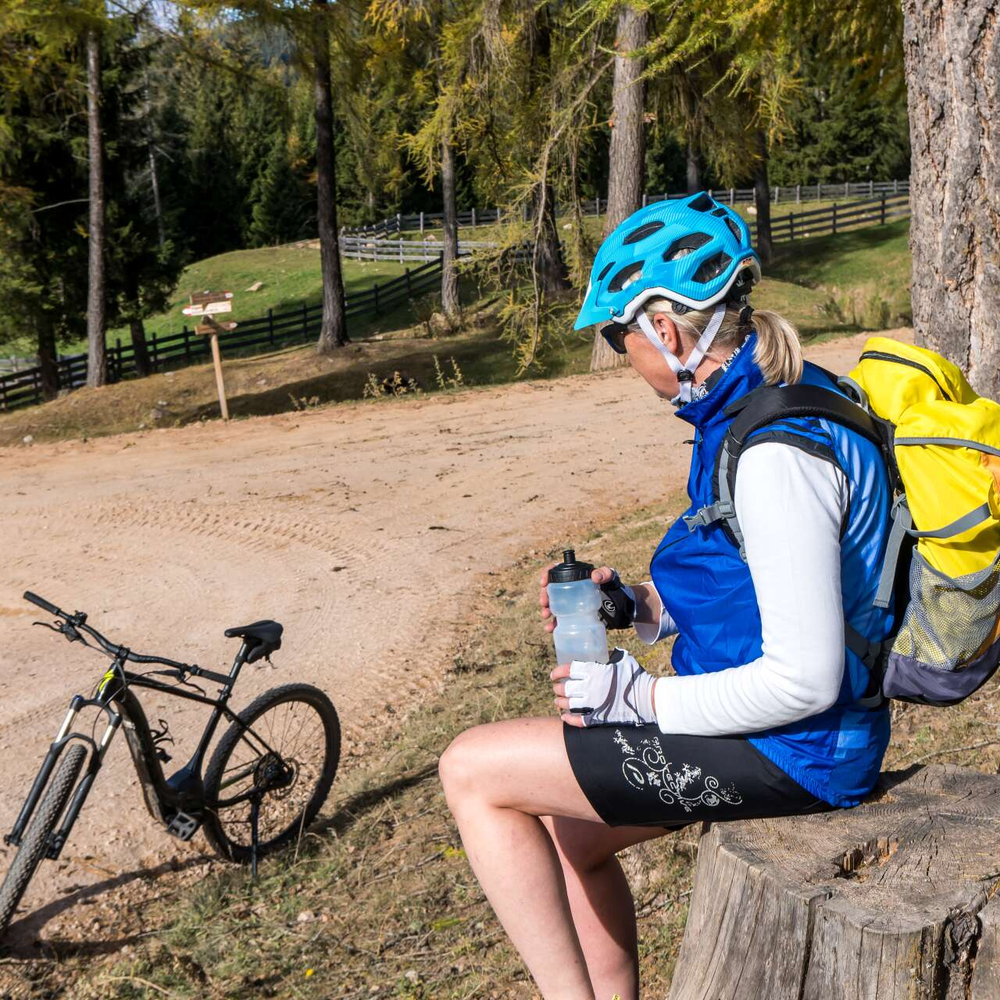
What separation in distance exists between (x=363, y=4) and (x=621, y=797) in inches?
805

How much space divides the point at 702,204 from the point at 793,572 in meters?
0.93

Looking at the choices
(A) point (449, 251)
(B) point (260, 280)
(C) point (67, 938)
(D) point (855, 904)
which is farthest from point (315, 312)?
(D) point (855, 904)

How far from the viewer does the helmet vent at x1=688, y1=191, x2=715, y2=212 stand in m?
2.46

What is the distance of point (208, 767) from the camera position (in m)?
4.74

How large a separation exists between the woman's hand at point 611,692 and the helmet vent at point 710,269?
0.78 m

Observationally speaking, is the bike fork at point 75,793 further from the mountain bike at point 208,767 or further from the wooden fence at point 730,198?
the wooden fence at point 730,198

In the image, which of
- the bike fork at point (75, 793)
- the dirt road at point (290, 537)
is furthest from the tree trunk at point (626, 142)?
the bike fork at point (75, 793)

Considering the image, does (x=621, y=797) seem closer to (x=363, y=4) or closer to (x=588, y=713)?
(x=588, y=713)

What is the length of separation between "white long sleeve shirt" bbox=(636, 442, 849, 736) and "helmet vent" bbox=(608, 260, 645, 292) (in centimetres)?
52

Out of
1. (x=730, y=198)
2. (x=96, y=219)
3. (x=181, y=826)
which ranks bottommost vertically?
(x=181, y=826)

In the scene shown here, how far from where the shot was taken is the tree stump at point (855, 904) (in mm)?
1981

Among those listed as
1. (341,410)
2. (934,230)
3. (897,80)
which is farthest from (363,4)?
(934,230)

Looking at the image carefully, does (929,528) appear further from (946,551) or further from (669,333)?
(669,333)

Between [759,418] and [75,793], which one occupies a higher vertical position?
[759,418]
